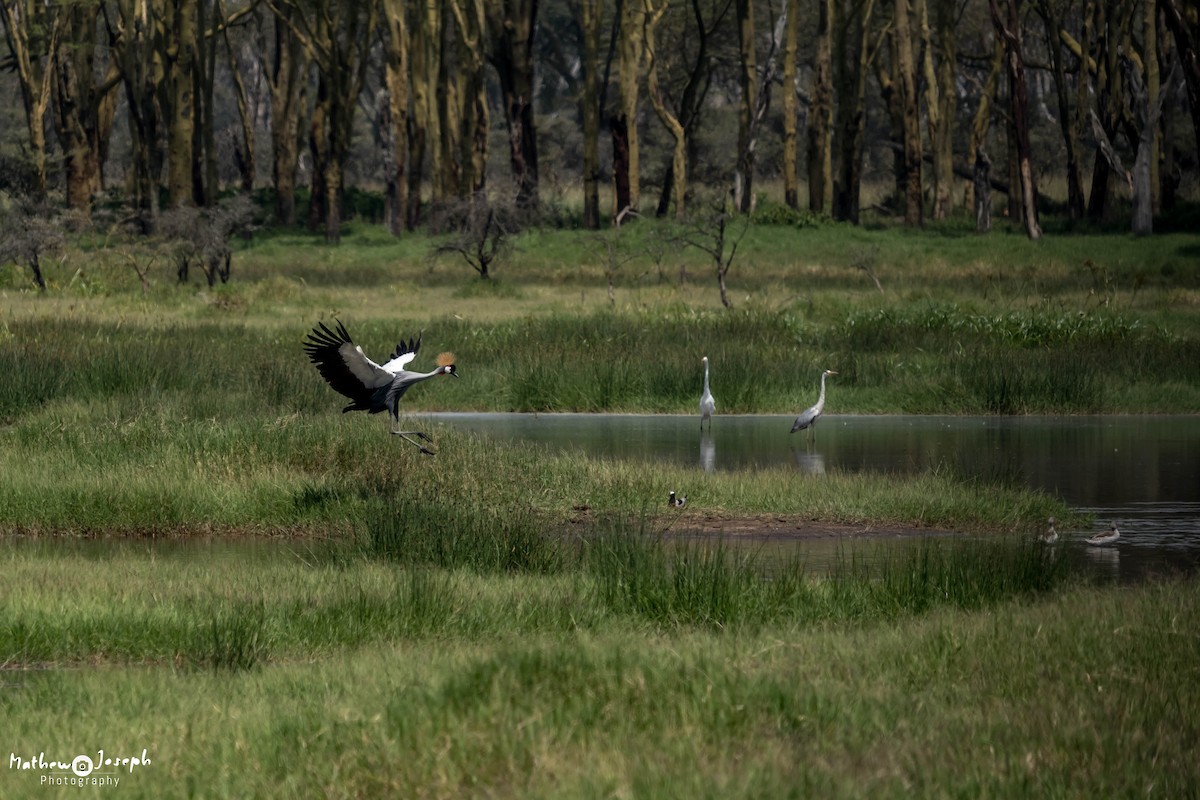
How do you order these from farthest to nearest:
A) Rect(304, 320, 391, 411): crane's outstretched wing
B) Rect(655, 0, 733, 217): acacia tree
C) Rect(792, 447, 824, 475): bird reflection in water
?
Rect(655, 0, 733, 217): acacia tree < Rect(792, 447, 824, 475): bird reflection in water < Rect(304, 320, 391, 411): crane's outstretched wing

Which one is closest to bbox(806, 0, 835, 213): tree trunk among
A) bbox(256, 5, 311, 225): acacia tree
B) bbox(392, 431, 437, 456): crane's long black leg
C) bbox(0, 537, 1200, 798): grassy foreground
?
bbox(256, 5, 311, 225): acacia tree

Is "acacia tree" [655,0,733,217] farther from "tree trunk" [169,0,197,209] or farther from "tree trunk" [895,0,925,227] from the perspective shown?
"tree trunk" [169,0,197,209]

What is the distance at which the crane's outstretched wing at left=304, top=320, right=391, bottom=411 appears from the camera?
13.0 metres

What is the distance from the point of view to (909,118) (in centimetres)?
4656

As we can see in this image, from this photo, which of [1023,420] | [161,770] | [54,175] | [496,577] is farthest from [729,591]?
[54,175]

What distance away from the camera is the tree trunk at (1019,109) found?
4178cm

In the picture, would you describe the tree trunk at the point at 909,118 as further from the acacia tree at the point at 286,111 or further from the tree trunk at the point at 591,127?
the acacia tree at the point at 286,111

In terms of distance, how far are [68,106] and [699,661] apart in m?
45.5

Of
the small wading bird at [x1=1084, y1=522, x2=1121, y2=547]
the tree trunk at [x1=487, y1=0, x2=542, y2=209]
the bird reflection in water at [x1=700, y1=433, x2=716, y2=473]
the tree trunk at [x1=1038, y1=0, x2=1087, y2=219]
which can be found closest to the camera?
the small wading bird at [x1=1084, y1=522, x2=1121, y2=547]

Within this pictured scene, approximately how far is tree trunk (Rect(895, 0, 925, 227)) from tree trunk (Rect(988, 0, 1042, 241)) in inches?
110

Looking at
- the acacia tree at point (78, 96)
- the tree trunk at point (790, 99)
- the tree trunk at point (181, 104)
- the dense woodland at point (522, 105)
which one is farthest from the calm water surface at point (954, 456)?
the acacia tree at point (78, 96)

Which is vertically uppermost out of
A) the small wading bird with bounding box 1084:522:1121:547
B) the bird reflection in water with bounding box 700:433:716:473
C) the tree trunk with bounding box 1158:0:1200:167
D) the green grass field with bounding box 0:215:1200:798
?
the tree trunk with bounding box 1158:0:1200:167

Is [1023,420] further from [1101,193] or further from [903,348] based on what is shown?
[1101,193]

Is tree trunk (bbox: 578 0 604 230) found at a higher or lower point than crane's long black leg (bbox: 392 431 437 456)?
higher
